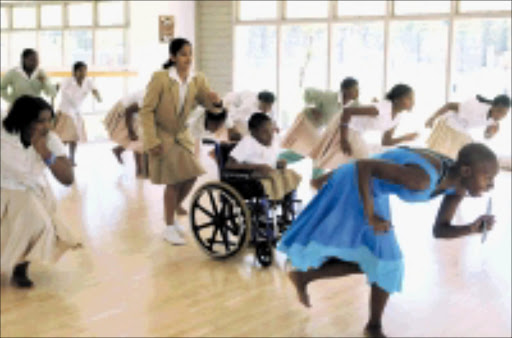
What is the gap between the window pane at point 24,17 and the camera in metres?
13.8

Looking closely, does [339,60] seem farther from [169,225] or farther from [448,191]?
[448,191]

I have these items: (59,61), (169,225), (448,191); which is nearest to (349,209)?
(448,191)

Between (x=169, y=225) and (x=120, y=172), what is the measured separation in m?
3.20

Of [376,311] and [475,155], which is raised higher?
[475,155]

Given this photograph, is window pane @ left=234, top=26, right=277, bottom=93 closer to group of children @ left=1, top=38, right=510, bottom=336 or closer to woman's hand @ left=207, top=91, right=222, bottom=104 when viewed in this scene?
group of children @ left=1, top=38, right=510, bottom=336

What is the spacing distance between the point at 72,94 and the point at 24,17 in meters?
6.79

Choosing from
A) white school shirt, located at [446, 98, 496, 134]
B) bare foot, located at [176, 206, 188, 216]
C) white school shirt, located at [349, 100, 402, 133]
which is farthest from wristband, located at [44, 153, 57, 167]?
white school shirt, located at [446, 98, 496, 134]

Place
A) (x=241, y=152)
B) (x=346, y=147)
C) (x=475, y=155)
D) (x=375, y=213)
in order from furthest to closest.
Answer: (x=346, y=147) < (x=241, y=152) < (x=375, y=213) < (x=475, y=155)

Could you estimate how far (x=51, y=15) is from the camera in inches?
527

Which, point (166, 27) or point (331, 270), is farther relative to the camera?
point (166, 27)

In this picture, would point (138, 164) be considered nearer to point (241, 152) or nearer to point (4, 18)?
point (241, 152)

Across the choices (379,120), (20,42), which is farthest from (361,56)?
(20,42)

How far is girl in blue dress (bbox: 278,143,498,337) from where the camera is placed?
9.10ft

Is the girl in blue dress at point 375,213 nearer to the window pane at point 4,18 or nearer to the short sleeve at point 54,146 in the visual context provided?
the short sleeve at point 54,146
